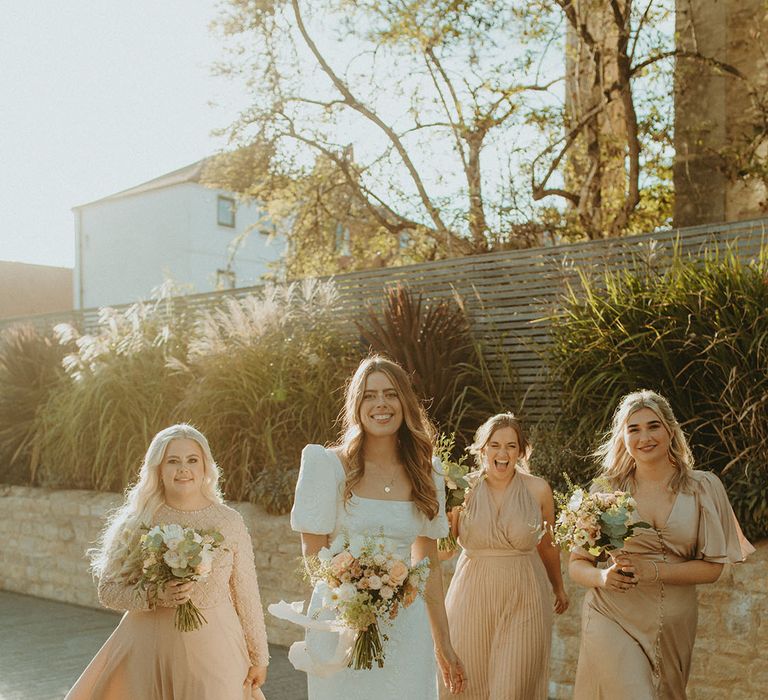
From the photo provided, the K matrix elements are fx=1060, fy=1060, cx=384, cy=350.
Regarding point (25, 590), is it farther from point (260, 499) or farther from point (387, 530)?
point (387, 530)

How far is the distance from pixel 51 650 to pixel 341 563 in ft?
20.5

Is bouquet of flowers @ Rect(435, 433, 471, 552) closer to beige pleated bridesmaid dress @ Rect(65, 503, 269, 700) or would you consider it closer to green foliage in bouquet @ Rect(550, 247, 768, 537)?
beige pleated bridesmaid dress @ Rect(65, 503, 269, 700)

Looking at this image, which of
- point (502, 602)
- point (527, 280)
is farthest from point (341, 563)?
point (527, 280)

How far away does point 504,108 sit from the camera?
15.9 meters

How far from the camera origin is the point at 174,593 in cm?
491

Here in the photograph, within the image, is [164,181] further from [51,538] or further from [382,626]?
[382,626]

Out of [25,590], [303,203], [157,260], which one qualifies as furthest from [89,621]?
[157,260]

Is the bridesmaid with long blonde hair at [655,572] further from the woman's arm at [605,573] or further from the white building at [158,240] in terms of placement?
the white building at [158,240]

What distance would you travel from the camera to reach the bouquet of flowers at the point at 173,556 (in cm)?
484

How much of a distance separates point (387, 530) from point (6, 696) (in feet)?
15.1

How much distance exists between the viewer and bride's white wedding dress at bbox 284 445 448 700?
4.42 meters

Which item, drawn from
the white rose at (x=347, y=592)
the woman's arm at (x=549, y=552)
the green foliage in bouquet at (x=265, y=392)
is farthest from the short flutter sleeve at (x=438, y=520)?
the green foliage in bouquet at (x=265, y=392)

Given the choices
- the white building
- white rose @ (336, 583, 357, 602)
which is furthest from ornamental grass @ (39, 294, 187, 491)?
the white building

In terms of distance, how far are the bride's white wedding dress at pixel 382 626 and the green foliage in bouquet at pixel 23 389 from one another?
9.82 metres
